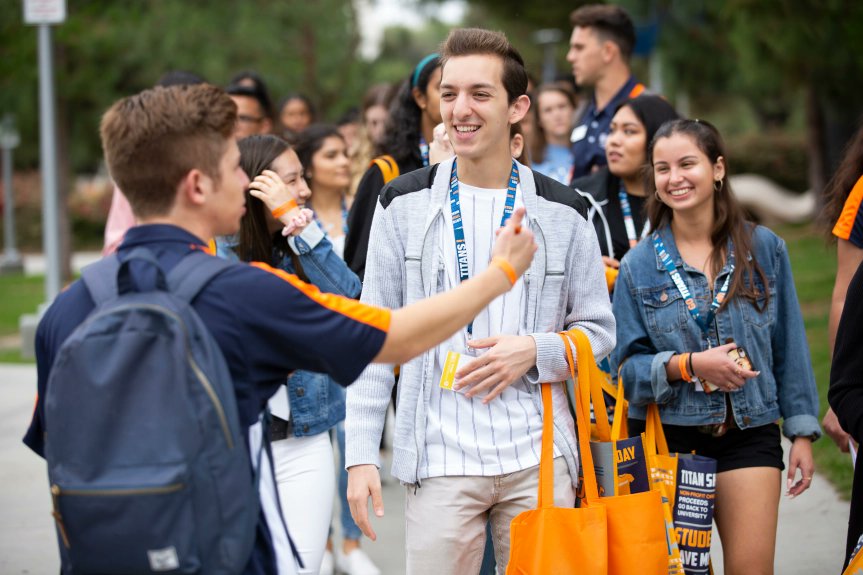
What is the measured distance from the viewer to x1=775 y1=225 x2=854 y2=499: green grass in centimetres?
675

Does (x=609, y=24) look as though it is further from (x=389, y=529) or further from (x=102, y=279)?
(x=102, y=279)

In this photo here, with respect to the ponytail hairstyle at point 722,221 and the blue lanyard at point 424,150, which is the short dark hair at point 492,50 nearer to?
the ponytail hairstyle at point 722,221

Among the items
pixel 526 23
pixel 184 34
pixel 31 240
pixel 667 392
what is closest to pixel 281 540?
pixel 667 392

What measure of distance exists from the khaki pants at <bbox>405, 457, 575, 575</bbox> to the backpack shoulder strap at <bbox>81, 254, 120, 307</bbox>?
51.1 inches

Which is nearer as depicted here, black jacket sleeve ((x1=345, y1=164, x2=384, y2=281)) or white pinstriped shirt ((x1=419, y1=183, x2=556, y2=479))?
white pinstriped shirt ((x1=419, y1=183, x2=556, y2=479))

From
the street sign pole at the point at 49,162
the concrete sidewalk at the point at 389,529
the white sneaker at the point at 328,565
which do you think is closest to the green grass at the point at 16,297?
the street sign pole at the point at 49,162

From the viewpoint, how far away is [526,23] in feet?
77.2

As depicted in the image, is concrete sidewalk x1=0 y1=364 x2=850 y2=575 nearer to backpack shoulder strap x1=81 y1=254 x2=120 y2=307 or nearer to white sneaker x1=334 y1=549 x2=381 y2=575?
white sneaker x1=334 y1=549 x2=381 y2=575

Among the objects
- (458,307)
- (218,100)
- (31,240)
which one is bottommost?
(31,240)

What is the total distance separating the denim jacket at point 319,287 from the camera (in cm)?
403

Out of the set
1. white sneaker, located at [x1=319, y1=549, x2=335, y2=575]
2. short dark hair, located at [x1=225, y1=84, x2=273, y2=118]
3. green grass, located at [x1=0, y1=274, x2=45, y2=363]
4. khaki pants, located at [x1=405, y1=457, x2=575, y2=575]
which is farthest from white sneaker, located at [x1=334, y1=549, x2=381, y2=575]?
green grass, located at [x1=0, y1=274, x2=45, y2=363]

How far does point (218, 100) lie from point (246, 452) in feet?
2.70

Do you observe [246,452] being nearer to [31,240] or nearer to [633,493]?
[633,493]

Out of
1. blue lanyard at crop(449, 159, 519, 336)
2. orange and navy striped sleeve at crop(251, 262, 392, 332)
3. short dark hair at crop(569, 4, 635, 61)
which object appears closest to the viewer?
orange and navy striped sleeve at crop(251, 262, 392, 332)
